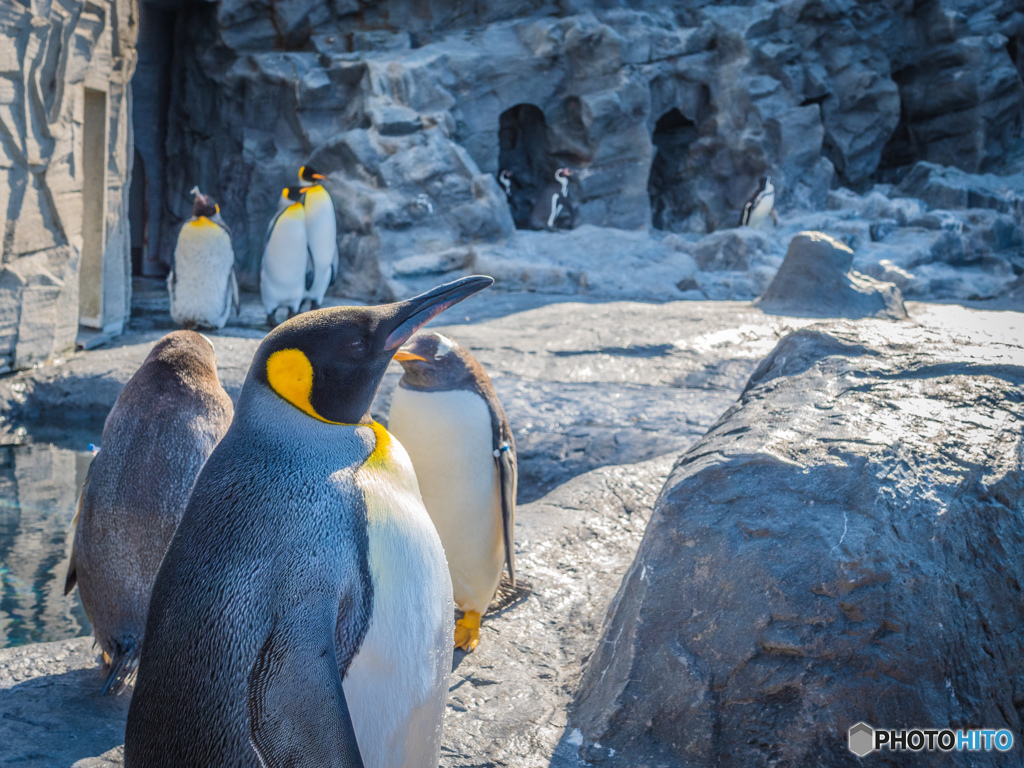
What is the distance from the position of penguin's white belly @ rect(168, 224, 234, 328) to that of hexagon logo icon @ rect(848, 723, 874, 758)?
24.7 ft

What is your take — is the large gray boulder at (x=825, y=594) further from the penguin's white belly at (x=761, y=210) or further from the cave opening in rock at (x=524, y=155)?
the cave opening in rock at (x=524, y=155)

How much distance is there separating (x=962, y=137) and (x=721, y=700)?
1916 cm

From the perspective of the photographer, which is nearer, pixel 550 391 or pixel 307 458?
pixel 307 458

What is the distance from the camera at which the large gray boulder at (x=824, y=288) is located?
7.38 m

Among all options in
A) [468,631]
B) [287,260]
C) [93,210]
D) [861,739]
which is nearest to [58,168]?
[93,210]

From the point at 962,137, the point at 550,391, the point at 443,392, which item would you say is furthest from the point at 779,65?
the point at 443,392

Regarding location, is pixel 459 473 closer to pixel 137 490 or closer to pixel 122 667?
pixel 137 490

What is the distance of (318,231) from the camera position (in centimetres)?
892

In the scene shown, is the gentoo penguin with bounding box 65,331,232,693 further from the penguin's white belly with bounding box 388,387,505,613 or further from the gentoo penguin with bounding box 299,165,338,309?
the gentoo penguin with bounding box 299,165,338,309

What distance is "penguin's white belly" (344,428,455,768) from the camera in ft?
4.61

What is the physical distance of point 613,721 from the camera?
6.49 feet

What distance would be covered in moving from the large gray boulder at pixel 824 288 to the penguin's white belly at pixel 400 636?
646cm

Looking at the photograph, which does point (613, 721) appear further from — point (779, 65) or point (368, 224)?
point (779, 65)

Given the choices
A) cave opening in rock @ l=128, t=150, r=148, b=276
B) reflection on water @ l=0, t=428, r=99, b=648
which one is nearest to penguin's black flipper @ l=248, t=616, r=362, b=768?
reflection on water @ l=0, t=428, r=99, b=648
